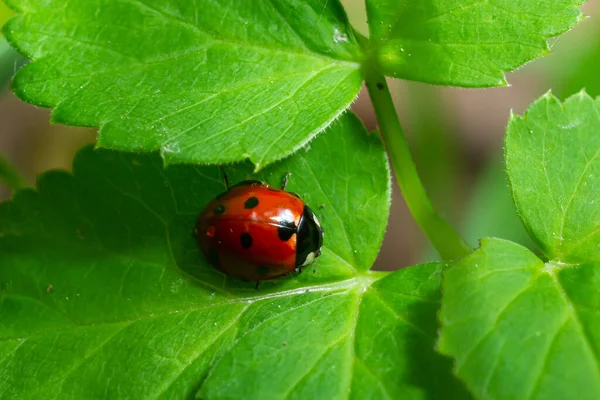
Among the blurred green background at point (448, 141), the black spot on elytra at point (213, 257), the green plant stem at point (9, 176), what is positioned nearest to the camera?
the black spot on elytra at point (213, 257)

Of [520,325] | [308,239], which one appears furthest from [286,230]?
[520,325]

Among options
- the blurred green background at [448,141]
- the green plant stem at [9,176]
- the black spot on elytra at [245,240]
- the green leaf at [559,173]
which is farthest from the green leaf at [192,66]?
the blurred green background at [448,141]

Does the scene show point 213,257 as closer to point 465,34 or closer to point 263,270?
point 263,270

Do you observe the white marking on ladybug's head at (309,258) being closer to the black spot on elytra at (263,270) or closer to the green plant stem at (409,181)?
the black spot on elytra at (263,270)

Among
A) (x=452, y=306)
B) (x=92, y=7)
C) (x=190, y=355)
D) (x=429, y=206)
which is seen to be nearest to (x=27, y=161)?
(x=92, y=7)

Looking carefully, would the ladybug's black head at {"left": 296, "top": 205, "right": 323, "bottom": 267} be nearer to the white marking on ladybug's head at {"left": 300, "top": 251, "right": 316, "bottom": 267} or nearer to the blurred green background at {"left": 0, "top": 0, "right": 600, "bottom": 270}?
the white marking on ladybug's head at {"left": 300, "top": 251, "right": 316, "bottom": 267}

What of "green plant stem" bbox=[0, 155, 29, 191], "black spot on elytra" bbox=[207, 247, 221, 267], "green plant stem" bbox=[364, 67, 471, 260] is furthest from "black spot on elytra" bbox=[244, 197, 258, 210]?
"green plant stem" bbox=[0, 155, 29, 191]
